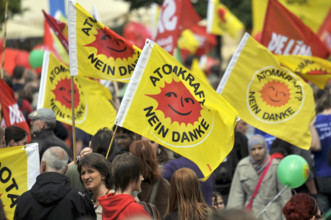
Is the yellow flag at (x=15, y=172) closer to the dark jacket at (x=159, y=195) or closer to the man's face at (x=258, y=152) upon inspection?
the dark jacket at (x=159, y=195)

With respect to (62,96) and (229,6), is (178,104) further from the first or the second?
(229,6)

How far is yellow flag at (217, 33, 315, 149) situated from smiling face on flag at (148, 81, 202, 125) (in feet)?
3.83

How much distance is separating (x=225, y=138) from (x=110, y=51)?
62.2 inches

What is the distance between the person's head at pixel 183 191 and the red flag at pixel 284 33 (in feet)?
13.2

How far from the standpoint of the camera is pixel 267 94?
742 centimetres

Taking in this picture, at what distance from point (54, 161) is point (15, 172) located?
0.53 meters

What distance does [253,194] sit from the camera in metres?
7.61

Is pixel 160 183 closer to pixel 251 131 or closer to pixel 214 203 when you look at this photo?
pixel 214 203

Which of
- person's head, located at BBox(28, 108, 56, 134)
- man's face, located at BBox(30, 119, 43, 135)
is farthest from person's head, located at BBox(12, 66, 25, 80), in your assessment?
person's head, located at BBox(28, 108, 56, 134)

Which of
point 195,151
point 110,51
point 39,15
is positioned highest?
point 110,51

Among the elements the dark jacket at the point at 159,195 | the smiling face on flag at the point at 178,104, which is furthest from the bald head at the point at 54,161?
the smiling face on flag at the point at 178,104

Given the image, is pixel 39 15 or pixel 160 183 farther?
pixel 39 15

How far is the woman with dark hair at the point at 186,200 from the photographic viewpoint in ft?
16.9

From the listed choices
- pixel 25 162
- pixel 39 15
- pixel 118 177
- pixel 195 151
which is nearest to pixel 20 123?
pixel 25 162
